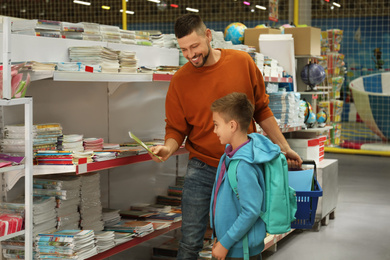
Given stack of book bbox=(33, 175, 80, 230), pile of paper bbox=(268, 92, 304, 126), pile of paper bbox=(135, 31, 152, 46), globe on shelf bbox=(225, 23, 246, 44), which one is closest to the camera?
stack of book bbox=(33, 175, 80, 230)

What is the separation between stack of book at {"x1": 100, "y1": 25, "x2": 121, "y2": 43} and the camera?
4113 millimetres

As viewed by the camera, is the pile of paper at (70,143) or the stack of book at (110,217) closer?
the pile of paper at (70,143)

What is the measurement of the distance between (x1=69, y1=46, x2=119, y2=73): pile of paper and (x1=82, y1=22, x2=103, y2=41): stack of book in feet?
0.87

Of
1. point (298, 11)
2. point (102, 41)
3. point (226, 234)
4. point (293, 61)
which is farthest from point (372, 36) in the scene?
point (226, 234)

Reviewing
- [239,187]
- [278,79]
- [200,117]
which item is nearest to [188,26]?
[200,117]

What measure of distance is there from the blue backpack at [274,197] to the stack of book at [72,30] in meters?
1.67

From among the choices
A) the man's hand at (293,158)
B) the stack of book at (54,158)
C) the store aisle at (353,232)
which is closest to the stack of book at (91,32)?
the stack of book at (54,158)

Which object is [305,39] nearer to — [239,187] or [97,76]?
[97,76]

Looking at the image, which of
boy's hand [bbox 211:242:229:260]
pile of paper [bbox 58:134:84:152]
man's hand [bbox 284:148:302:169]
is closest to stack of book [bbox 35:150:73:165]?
pile of paper [bbox 58:134:84:152]

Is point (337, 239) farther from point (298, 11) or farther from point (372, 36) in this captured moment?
point (372, 36)

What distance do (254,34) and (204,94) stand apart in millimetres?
3443

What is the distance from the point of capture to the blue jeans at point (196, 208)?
10.5 feet

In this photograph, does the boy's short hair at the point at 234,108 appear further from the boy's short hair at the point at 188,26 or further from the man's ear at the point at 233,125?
the boy's short hair at the point at 188,26

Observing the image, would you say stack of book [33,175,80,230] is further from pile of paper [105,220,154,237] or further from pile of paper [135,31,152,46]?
pile of paper [135,31,152,46]
